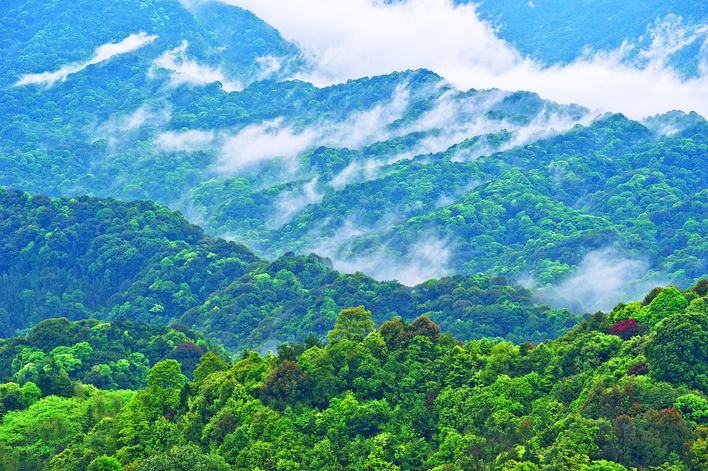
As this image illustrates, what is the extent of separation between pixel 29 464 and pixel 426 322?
35044 mm

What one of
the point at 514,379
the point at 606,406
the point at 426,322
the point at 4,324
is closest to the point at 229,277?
the point at 4,324

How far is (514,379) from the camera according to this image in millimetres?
64250

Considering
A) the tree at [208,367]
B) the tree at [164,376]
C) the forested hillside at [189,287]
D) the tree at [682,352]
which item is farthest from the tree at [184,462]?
the forested hillside at [189,287]

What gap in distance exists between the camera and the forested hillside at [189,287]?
147m

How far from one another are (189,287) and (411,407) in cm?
10998

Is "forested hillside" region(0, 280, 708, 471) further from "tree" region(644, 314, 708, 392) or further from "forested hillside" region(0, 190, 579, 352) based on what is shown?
"forested hillside" region(0, 190, 579, 352)

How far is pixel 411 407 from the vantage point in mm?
65625

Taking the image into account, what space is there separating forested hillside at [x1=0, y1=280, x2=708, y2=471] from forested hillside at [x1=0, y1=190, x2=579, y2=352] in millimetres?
69600

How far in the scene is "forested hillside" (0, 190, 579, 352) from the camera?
484ft

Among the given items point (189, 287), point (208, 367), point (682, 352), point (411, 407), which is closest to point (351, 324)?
point (411, 407)

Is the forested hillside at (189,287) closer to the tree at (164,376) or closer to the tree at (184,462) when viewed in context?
the tree at (164,376)

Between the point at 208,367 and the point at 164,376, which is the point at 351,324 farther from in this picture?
the point at 164,376

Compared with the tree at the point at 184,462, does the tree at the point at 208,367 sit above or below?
above

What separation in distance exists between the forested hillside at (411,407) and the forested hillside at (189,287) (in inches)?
2740
